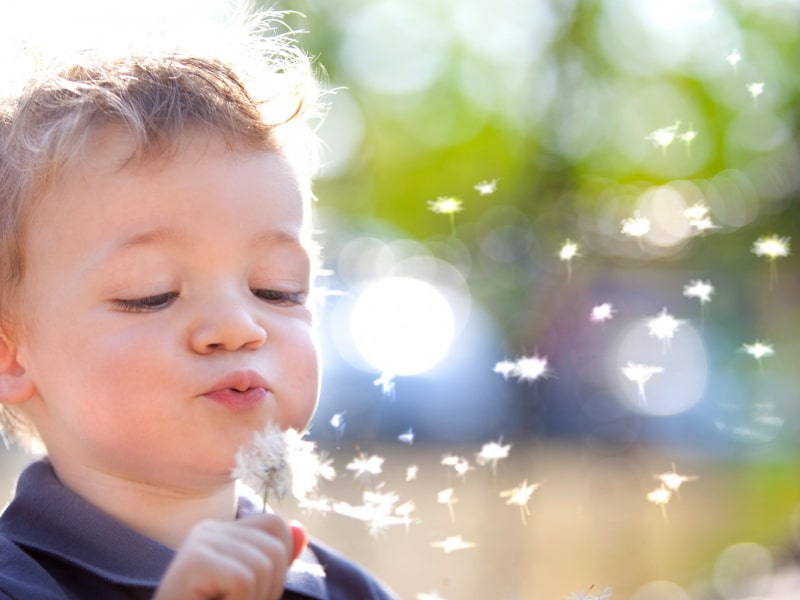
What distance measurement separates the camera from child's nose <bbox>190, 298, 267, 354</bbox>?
1219 millimetres

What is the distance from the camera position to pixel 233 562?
3.08ft

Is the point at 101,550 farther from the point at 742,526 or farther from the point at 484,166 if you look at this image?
the point at 484,166

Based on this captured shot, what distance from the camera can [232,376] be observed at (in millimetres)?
1235

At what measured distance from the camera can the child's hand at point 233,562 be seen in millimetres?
933

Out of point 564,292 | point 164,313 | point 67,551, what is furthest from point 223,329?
point 564,292

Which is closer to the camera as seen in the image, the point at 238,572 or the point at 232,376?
the point at 238,572

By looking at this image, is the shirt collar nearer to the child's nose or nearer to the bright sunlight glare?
the child's nose

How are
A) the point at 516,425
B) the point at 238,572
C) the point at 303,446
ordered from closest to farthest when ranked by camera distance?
the point at 238,572 < the point at 303,446 < the point at 516,425

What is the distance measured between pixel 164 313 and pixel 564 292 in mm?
1878

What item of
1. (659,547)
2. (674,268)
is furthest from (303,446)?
Result: (659,547)

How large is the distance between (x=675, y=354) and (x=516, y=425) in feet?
5.47

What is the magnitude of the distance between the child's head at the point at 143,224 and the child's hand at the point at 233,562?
0.93 feet

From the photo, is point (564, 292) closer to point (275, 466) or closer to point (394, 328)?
point (394, 328)

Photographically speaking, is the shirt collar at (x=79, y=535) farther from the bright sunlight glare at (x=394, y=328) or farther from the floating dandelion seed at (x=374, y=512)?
the bright sunlight glare at (x=394, y=328)
